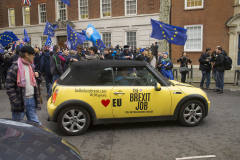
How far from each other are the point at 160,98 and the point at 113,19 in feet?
62.9

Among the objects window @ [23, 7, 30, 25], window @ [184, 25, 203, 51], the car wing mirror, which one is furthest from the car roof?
window @ [23, 7, 30, 25]

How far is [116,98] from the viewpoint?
4742 mm

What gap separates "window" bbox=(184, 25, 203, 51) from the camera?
19328 millimetres

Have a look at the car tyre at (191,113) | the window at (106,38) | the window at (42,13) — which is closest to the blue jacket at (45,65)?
the car tyre at (191,113)

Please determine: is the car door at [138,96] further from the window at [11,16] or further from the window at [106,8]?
the window at [11,16]

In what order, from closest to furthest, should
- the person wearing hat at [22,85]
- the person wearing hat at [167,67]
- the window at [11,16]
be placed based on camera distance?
1. the person wearing hat at [22,85]
2. the person wearing hat at [167,67]
3. the window at [11,16]

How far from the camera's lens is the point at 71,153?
2332mm

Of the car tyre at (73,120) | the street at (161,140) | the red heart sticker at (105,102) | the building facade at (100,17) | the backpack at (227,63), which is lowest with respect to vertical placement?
the street at (161,140)

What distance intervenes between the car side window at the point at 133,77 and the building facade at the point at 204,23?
15.7 m

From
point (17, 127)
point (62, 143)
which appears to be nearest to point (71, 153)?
point (62, 143)

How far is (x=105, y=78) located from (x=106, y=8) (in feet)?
65.1

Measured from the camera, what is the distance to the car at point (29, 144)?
2.03 metres

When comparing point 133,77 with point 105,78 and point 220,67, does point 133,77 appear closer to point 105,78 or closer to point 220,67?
point 105,78

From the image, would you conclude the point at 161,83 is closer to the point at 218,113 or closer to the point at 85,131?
the point at 85,131
